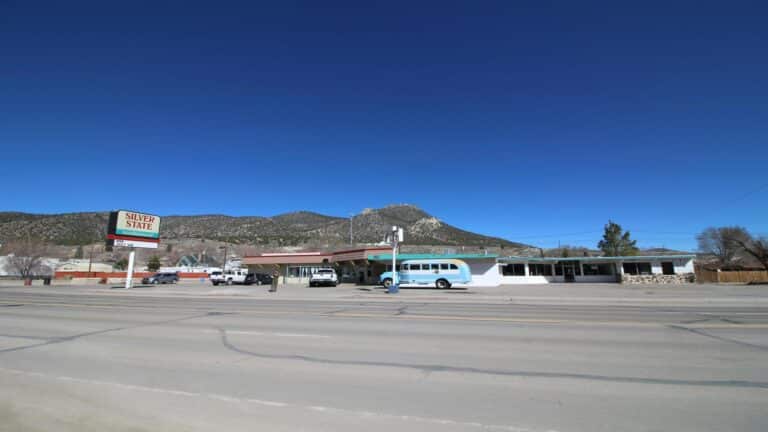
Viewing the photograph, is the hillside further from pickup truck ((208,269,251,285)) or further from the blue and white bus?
the blue and white bus

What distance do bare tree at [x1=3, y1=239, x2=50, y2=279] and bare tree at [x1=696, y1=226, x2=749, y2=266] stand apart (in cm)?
12267

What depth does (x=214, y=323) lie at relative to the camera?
10.7 m

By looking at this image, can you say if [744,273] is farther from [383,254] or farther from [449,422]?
[449,422]

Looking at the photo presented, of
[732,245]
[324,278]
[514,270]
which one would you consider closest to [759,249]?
[732,245]

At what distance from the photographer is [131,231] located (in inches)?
1428

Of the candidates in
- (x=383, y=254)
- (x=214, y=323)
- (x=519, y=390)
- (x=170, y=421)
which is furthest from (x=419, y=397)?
(x=383, y=254)

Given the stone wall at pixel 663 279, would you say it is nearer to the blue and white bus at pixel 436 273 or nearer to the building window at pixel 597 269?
the building window at pixel 597 269

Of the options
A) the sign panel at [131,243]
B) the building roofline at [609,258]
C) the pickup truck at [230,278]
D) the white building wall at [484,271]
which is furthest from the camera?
the pickup truck at [230,278]

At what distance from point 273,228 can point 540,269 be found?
3706 inches

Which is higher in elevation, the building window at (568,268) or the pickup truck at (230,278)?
the building window at (568,268)

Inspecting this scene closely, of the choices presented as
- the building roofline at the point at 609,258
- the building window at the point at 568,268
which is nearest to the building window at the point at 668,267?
the building roofline at the point at 609,258

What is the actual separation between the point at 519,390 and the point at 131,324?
35.8ft

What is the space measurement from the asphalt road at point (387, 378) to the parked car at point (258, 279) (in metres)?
36.1

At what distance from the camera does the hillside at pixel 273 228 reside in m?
101
